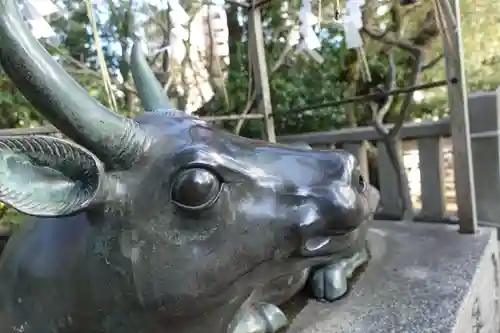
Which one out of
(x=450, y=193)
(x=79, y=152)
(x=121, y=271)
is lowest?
(x=450, y=193)

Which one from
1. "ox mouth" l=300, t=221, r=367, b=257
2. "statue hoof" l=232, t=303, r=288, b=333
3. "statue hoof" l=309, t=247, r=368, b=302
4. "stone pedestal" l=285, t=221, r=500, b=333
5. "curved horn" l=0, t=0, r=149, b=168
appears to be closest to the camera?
"curved horn" l=0, t=0, r=149, b=168

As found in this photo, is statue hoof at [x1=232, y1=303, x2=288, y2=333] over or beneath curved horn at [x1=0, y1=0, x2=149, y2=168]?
beneath

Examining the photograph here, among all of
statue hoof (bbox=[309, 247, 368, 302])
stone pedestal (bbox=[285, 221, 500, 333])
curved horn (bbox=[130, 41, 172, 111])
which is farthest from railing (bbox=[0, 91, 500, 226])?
curved horn (bbox=[130, 41, 172, 111])

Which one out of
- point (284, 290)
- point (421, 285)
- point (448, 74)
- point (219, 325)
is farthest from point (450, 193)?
point (219, 325)

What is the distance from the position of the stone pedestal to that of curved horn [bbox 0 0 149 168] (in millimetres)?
485

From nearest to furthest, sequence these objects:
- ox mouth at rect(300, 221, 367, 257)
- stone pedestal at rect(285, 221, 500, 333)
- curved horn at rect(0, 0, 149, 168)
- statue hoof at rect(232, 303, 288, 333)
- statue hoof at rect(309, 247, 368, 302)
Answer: curved horn at rect(0, 0, 149, 168)
ox mouth at rect(300, 221, 367, 257)
statue hoof at rect(232, 303, 288, 333)
stone pedestal at rect(285, 221, 500, 333)
statue hoof at rect(309, 247, 368, 302)

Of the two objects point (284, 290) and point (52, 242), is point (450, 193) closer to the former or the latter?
point (284, 290)

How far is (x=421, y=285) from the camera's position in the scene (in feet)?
3.44

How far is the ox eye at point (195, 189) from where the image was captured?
1.93 feet

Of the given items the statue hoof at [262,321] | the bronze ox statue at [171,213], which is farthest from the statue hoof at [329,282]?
the bronze ox statue at [171,213]

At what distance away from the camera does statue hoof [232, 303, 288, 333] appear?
78 cm

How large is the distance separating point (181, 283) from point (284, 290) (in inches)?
14.2

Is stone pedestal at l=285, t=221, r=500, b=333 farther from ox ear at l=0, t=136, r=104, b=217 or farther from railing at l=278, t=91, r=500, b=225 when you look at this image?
ox ear at l=0, t=136, r=104, b=217

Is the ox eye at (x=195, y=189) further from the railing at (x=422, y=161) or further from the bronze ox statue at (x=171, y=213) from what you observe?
the railing at (x=422, y=161)
